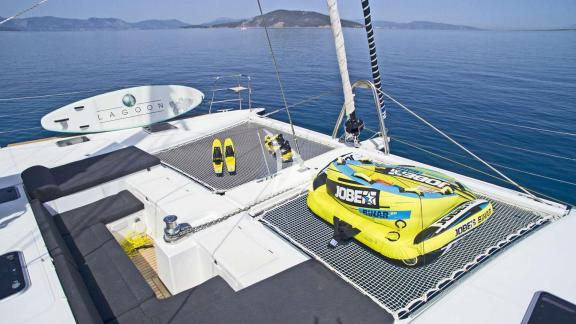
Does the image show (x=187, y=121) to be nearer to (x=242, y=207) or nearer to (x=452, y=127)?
(x=242, y=207)

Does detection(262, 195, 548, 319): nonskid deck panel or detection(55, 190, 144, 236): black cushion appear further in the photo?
detection(55, 190, 144, 236): black cushion

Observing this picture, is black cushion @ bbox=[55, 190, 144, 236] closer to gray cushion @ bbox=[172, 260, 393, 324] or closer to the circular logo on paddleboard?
gray cushion @ bbox=[172, 260, 393, 324]

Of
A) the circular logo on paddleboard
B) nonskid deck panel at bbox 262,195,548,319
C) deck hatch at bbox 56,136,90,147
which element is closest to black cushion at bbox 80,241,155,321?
nonskid deck panel at bbox 262,195,548,319

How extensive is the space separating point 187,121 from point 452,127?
44.5 ft

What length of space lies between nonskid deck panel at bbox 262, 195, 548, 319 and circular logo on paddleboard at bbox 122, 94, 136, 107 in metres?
9.92

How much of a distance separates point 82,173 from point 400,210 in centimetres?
643

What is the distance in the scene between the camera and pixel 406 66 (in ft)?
115

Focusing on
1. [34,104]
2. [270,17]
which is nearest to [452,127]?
[34,104]

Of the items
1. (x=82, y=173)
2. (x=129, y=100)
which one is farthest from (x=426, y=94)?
(x=82, y=173)

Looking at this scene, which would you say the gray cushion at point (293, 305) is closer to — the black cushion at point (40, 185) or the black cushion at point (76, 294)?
the black cushion at point (76, 294)

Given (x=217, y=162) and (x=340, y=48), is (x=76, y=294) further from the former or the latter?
(x=340, y=48)

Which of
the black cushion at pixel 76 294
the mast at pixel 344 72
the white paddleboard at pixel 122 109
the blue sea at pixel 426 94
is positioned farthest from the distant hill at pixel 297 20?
the black cushion at pixel 76 294

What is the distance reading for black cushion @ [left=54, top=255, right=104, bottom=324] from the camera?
11.5 ft

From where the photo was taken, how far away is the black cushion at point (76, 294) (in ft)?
11.5
